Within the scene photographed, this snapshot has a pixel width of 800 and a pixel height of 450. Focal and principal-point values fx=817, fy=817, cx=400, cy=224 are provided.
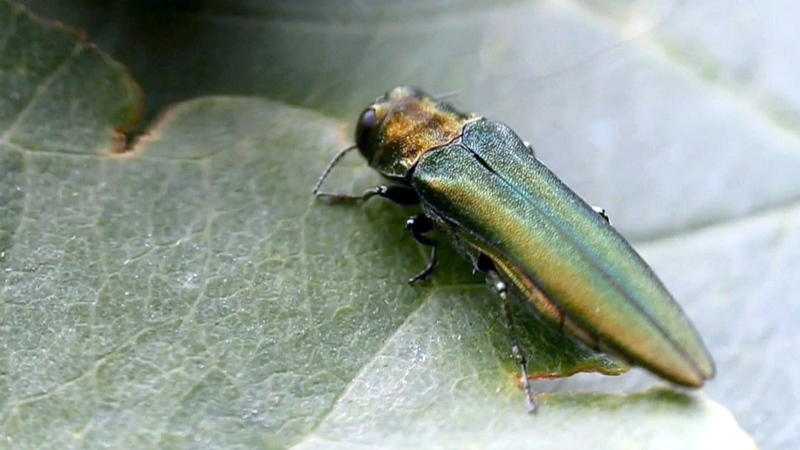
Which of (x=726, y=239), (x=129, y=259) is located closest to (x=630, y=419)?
(x=726, y=239)

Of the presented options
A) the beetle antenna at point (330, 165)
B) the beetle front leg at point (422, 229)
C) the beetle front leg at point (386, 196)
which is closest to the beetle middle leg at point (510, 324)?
the beetle front leg at point (422, 229)

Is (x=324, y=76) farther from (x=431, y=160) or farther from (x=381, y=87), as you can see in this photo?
(x=431, y=160)

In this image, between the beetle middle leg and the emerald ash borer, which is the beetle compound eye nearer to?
the emerald ash borer

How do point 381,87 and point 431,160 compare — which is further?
point 381,87

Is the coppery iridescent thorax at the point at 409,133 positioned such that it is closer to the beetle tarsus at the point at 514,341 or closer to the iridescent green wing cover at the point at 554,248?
the iridescent green wing cover at the point at 554,248

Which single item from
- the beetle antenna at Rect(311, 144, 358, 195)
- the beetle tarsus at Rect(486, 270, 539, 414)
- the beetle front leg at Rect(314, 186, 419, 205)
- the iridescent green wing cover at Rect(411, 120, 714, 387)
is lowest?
the beetle tarsus at Rect(486, 270, 539, 414)

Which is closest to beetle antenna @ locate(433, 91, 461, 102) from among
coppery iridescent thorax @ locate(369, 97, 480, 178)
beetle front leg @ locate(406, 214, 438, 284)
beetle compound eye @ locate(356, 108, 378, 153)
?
coppery iridescent thorax @ locate(369, 97, 480, 178)
